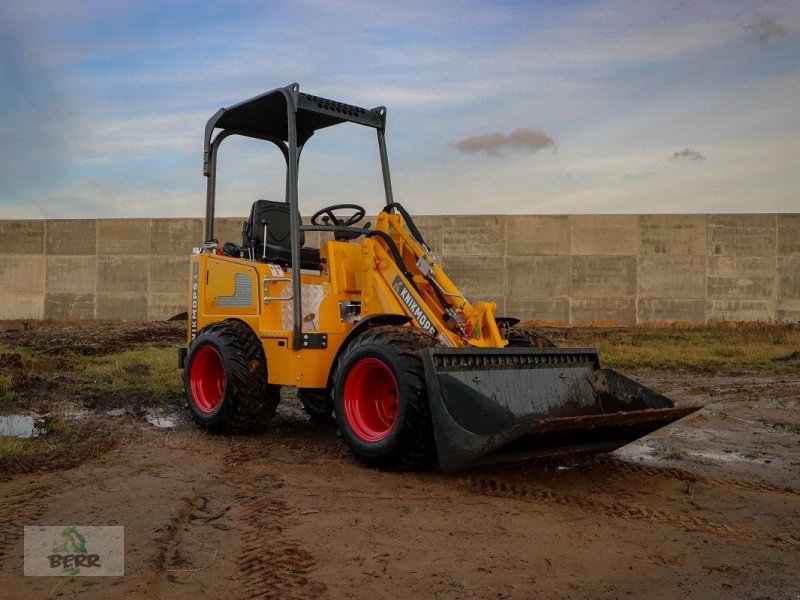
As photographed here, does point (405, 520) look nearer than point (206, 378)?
Yes

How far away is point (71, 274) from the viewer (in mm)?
23719

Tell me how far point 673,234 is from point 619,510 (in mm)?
17957

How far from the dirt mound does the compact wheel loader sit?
7.88 m

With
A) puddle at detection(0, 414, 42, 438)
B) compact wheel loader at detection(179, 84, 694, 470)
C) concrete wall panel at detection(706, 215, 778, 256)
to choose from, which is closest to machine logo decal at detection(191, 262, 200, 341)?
compact wheel loader at detection(179, 84, 694, 470)

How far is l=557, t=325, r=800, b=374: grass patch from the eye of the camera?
1336 cm

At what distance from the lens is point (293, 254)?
6.96 metres

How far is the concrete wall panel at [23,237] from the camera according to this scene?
2395 centimetres

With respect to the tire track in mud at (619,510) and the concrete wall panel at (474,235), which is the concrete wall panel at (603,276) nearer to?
the concrete wall panel at (474,235)

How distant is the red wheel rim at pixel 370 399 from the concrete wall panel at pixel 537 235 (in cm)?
1621

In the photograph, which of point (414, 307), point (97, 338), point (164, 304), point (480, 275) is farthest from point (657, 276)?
point (414, 307)

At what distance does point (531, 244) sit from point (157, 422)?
49.6 ft

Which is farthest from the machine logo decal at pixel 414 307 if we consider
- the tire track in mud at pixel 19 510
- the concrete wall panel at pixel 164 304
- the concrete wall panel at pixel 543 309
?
the concrete wall panel at pixel 164 304

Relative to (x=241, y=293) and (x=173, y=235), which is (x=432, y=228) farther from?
(x=241, y=293)

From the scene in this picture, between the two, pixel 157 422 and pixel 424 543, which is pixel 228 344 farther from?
pixel 424 543
